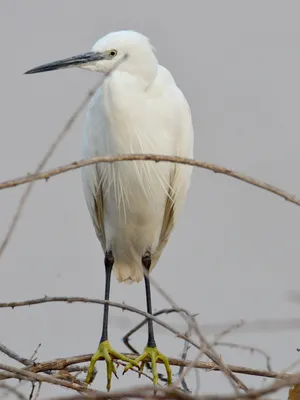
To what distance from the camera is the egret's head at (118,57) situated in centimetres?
225

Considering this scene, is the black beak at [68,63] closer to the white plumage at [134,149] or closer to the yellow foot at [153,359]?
the white plumage at [134,149]

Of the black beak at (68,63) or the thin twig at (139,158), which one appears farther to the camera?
the black beak at (68,63)

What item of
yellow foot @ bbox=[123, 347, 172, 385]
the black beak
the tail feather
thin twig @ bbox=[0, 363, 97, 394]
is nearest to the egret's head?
the black beak

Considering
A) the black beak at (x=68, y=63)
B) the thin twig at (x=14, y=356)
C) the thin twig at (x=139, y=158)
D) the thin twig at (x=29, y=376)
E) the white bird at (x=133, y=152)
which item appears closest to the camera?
the thin twig at (x=139, y=158)

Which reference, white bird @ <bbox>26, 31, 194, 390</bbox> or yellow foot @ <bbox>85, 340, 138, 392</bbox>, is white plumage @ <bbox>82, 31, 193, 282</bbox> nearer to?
white bird @ <bbox>26, 31, 194, 390</bbox>

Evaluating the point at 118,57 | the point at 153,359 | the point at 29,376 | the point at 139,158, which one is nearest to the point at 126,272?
the point at 153,359

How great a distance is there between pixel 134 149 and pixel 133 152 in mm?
19

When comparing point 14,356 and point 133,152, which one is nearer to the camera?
point 14,356

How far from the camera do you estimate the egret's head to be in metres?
2.25

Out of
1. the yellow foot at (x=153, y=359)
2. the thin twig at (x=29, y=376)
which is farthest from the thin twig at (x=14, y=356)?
the yellow foot at (x=153, y=359)

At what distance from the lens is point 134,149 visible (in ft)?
8.29

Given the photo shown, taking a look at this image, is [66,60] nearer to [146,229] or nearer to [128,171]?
[128,171]

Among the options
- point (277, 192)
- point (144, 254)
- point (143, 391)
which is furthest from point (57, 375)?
point (144, 254)

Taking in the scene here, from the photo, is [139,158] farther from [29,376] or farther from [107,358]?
[107,358]
